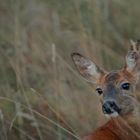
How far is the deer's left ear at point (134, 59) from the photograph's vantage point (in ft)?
29.5

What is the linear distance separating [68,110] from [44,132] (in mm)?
577

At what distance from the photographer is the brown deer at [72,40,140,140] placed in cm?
861

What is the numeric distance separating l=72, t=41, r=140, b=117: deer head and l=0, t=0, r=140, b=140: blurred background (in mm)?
211

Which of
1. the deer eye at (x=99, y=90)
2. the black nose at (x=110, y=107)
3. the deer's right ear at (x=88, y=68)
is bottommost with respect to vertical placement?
the black nose at (x=110, y=107)

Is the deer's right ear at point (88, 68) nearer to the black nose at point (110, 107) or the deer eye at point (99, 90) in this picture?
the deer eye at point (99, 90)

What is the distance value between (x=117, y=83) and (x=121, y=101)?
0.71 ft

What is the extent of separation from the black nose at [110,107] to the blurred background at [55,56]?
1.25 feet

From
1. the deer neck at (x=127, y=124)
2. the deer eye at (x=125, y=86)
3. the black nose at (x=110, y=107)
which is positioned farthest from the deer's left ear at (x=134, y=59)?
the black nose at (x=110, y=107)

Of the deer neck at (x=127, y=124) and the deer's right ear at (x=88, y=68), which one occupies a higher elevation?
the deer's right ear at (x=88, y=68)

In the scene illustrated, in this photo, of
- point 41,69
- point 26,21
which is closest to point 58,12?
point 26,21

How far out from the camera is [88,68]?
945 cm

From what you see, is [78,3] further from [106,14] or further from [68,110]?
[68,110]

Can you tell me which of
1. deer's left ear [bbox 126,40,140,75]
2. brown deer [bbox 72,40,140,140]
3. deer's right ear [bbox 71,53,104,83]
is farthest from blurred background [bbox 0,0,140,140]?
deer's left ear [bbox 126,40,140,75]

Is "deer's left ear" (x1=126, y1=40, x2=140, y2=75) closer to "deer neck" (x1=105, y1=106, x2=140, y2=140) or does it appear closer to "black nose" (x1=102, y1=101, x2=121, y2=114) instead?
"deer neck" (x1=105, y1=106, x2=140, y2=140)
